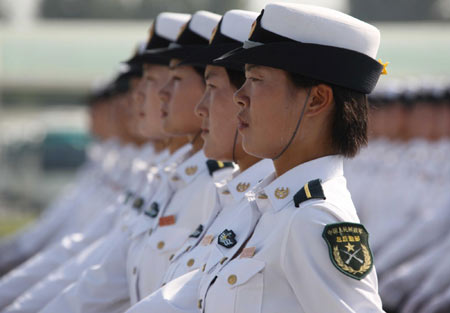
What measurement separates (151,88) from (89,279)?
2.97 ft

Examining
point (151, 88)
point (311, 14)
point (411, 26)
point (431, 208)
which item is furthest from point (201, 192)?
point (411, 26)

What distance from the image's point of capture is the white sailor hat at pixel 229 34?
3273 millimetres

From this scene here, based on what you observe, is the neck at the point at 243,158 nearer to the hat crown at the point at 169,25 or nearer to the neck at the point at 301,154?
the neck at the point at 301,154

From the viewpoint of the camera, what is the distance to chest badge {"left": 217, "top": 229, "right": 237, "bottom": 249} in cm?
269

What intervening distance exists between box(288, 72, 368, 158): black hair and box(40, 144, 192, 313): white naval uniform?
4.48 feet

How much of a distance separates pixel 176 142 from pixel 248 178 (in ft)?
3.79

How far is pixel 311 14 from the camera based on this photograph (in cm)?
253

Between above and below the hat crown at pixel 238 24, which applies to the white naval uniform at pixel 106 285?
below

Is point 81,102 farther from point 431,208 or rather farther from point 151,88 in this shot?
point 151,88

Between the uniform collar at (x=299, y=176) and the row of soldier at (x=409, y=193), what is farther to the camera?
the row of soldier at (x=409, y=193)

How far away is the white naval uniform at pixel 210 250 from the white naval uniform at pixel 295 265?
0.33 ft

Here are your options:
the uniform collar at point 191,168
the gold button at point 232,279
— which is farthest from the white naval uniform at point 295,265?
the uniform collar at point 191,168

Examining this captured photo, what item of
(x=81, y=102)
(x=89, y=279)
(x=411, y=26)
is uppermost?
(x=89, y=279)

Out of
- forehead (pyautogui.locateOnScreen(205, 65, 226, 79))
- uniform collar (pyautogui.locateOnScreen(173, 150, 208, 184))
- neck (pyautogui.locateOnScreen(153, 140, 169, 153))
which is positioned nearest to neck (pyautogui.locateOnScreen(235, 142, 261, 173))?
forehead (pyautogui.locateOnScreen(205, 65, 226, 79))
